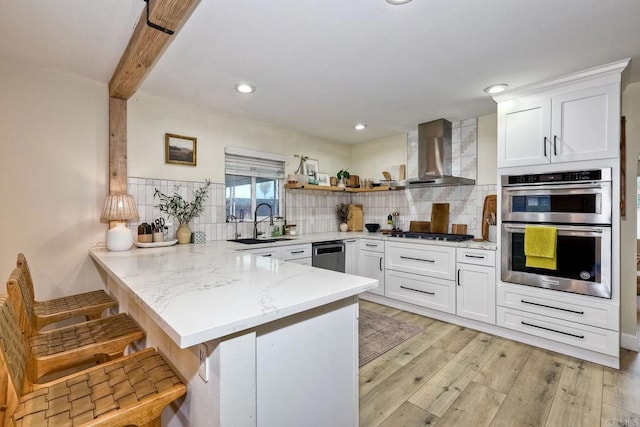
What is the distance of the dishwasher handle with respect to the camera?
3.44 meters

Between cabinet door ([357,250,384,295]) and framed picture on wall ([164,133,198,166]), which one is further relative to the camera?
cabinet door ([357,250,384,295])

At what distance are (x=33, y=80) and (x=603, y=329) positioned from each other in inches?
184

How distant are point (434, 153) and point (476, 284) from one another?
5.18 feet

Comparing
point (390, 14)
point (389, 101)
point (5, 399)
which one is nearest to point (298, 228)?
point (389, 101)

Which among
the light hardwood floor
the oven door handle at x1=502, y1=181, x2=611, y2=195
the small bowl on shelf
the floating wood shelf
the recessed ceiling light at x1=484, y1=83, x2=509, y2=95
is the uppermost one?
the recessed ceiling light at x1=484, y1=83, x2=509, y2=95

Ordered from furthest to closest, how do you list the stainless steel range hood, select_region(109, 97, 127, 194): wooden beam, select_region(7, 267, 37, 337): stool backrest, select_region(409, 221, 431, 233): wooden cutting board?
1. select_region(409, 221, 431, 233): wooden cutting board
2. the stainless steel range hood
3. select_region(109, 97, 127, 194): wooden beam
4. select_region(7, 267, 37, 337): stool backrest

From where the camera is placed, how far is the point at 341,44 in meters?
1.94

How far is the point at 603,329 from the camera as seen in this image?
7.34ft

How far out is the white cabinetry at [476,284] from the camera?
2789 mm

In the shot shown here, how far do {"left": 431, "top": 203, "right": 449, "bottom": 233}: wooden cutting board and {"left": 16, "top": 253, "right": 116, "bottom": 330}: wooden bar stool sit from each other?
11.1ft

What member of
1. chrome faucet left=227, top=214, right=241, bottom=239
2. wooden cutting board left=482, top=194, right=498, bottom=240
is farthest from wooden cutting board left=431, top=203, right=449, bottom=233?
chrome faucet left=227, top=214, right=241, bottom=239

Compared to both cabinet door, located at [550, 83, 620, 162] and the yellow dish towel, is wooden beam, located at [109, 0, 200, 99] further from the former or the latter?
the yellow dish towel

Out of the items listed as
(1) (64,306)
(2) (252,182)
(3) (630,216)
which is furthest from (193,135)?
(3) (630,216)

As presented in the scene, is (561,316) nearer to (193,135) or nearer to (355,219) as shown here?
(355,219)
